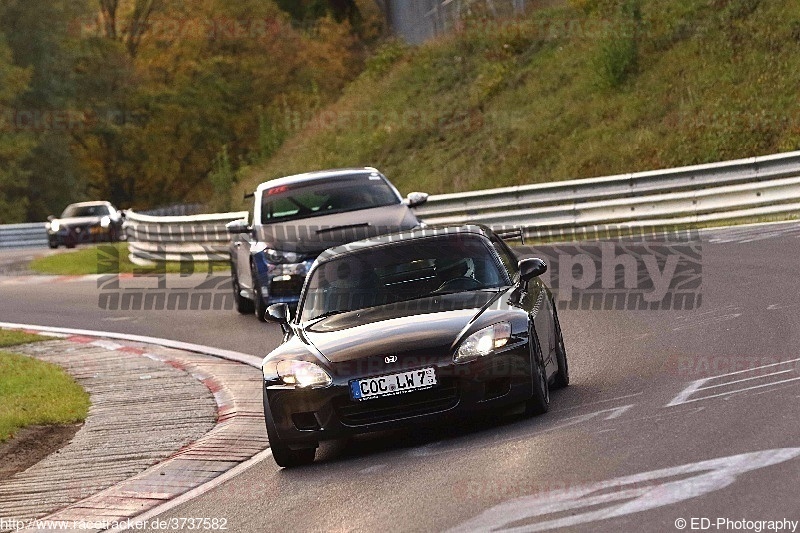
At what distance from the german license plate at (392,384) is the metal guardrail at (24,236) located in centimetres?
4769

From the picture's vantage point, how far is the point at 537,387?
9680 mm

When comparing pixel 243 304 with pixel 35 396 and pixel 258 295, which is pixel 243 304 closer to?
pixel 258 295

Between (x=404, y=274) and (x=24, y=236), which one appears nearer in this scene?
(x=404, y=274)

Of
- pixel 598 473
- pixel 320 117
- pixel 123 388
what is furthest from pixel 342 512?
pixel 320 117

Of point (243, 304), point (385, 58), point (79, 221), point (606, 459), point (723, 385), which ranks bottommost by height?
point (79, 221)

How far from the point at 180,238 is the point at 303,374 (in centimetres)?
2229

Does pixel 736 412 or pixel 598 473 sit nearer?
pixel 598 473

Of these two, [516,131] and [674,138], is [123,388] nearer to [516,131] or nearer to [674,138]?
[674,138]

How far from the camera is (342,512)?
313 inches

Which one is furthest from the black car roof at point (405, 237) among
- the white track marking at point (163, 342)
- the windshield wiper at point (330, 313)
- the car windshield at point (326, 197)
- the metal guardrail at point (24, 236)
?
the metal guardrail at point (24, 236)

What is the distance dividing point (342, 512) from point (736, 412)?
2.48 meters

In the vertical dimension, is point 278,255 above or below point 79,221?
above

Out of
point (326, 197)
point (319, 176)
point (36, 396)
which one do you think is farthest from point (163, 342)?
point (36, 396)

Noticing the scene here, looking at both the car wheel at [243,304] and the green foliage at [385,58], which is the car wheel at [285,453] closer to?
the car wheel at [243,304]
